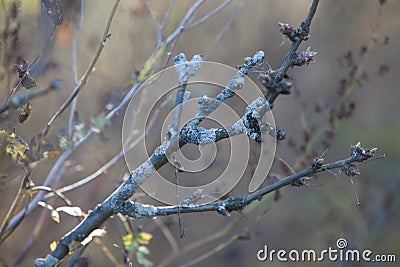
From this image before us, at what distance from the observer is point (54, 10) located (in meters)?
1.29

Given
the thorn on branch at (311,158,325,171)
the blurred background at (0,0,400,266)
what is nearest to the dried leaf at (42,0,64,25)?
the thorn on branch at (311,158,325,171)

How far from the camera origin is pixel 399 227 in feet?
13.4

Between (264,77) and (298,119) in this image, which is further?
(298,119)

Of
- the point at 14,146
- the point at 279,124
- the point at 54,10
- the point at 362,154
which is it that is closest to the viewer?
the point at 362,154

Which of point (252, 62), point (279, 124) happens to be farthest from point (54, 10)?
point (279, 124)

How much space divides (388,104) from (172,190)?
3.86 meters

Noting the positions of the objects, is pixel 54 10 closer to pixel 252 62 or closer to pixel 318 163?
pixel 252 62

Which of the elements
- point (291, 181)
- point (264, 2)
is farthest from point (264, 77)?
point (264, 2)

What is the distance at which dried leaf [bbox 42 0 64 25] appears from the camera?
1281 mm

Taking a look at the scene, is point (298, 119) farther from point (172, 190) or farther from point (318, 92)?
point (172, 190)

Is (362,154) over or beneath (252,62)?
beneath

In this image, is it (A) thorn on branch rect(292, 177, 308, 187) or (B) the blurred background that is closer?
(A) thorn on branch rect(292, 177, 308, 187)

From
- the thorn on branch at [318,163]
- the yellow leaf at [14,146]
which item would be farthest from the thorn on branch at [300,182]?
the yellow leaf at [14,146]

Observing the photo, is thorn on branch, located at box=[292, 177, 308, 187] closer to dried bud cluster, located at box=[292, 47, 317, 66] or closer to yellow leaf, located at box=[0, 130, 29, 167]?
dried bud cluster, located at box=[292, 47, 317, 66]
